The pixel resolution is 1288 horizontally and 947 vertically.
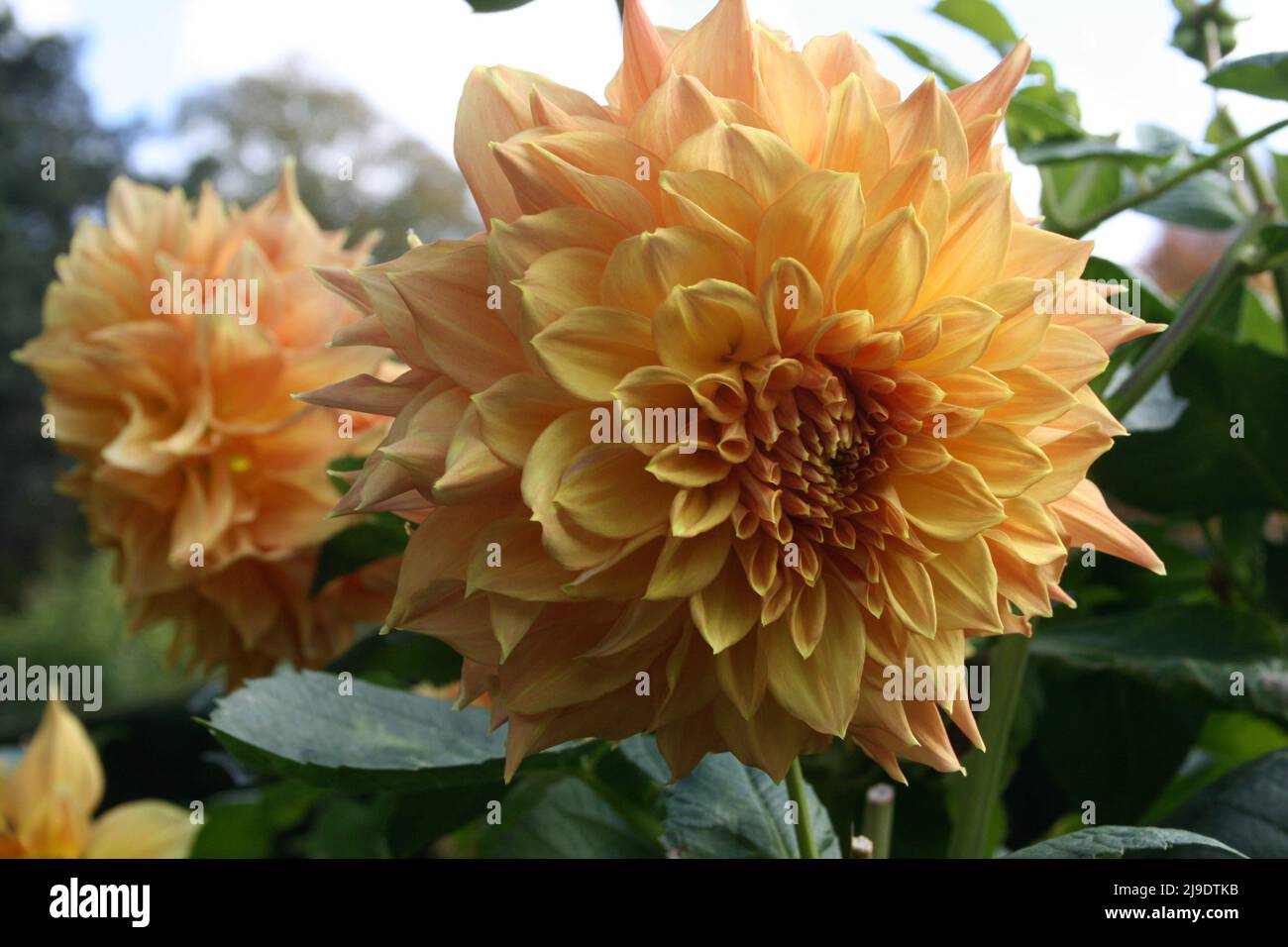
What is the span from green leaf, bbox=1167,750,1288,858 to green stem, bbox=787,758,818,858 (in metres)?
0.23

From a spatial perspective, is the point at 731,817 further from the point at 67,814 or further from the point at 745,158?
the point at 67,814

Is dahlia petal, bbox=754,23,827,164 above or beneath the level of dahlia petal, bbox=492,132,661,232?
above

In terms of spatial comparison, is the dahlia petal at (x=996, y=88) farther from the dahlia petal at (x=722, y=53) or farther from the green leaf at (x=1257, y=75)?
the green leaf at (x=1257, y=75)

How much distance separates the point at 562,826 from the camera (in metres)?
0.79

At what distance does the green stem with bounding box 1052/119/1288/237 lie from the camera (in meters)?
0.60

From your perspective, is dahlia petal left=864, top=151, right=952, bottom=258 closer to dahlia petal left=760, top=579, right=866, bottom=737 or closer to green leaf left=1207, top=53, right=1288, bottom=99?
dahlia petal left=760, top=579, right=866, bottom=737

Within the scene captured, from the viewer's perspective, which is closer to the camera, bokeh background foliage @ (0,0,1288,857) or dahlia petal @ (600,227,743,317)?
dahlia petal @ (600,227,743,317)

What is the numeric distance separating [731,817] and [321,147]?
13017mm

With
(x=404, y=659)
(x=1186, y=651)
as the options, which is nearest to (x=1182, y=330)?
(x=1186, y=651)

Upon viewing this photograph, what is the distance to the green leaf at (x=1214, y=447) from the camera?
2.47ft

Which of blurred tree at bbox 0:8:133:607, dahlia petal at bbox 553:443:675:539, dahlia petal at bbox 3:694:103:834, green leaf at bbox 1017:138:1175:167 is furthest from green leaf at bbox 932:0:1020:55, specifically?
blurred tree at bbox 0:8:133:607
